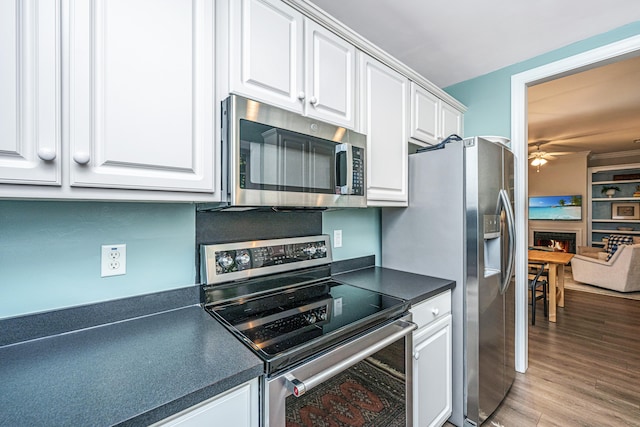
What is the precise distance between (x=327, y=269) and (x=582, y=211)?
310 inches

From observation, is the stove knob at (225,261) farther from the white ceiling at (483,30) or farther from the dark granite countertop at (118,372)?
the white ceiling at (483,30)

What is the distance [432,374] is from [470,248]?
0.71 meters

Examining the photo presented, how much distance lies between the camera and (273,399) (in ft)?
2.73

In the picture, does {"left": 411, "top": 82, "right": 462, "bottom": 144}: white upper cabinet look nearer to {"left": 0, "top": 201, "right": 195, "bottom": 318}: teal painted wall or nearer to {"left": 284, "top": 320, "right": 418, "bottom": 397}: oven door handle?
{"left": 284, "top": 320, "right": 418, "bottom": 397}: oven door handle

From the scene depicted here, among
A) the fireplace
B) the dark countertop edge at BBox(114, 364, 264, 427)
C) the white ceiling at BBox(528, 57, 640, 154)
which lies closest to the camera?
the dark countertop edge at BBox(114, 364, 264, 427)

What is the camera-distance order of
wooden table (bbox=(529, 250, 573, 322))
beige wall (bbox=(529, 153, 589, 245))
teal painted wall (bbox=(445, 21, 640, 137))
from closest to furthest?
teal painted wall (bbox=(445, 21, 640, 137))
wooden table (bbox=(529, 250, 573, 322))
beige wall (bbox=(529, 153, 589, 245))

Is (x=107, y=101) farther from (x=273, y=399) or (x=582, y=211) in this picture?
(x=582, y=211)

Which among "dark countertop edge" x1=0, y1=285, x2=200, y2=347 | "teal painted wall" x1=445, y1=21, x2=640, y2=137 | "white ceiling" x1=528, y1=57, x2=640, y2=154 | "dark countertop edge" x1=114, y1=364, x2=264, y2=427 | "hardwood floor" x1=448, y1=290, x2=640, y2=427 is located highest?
"white ceiling" x1=528, y1=57, x2=640, y2=154

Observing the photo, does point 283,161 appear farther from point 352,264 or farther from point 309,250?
point 352,264

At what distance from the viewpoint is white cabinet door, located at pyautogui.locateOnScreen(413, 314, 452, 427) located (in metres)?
1.44

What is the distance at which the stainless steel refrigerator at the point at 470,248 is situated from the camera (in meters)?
1.63

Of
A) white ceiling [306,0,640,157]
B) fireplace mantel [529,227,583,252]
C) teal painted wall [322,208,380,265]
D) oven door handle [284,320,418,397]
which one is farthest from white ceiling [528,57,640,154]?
oven door handle [284,320,418,397]

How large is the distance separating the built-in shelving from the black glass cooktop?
26.9 feet

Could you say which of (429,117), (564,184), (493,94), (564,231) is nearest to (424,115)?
(429,117)
